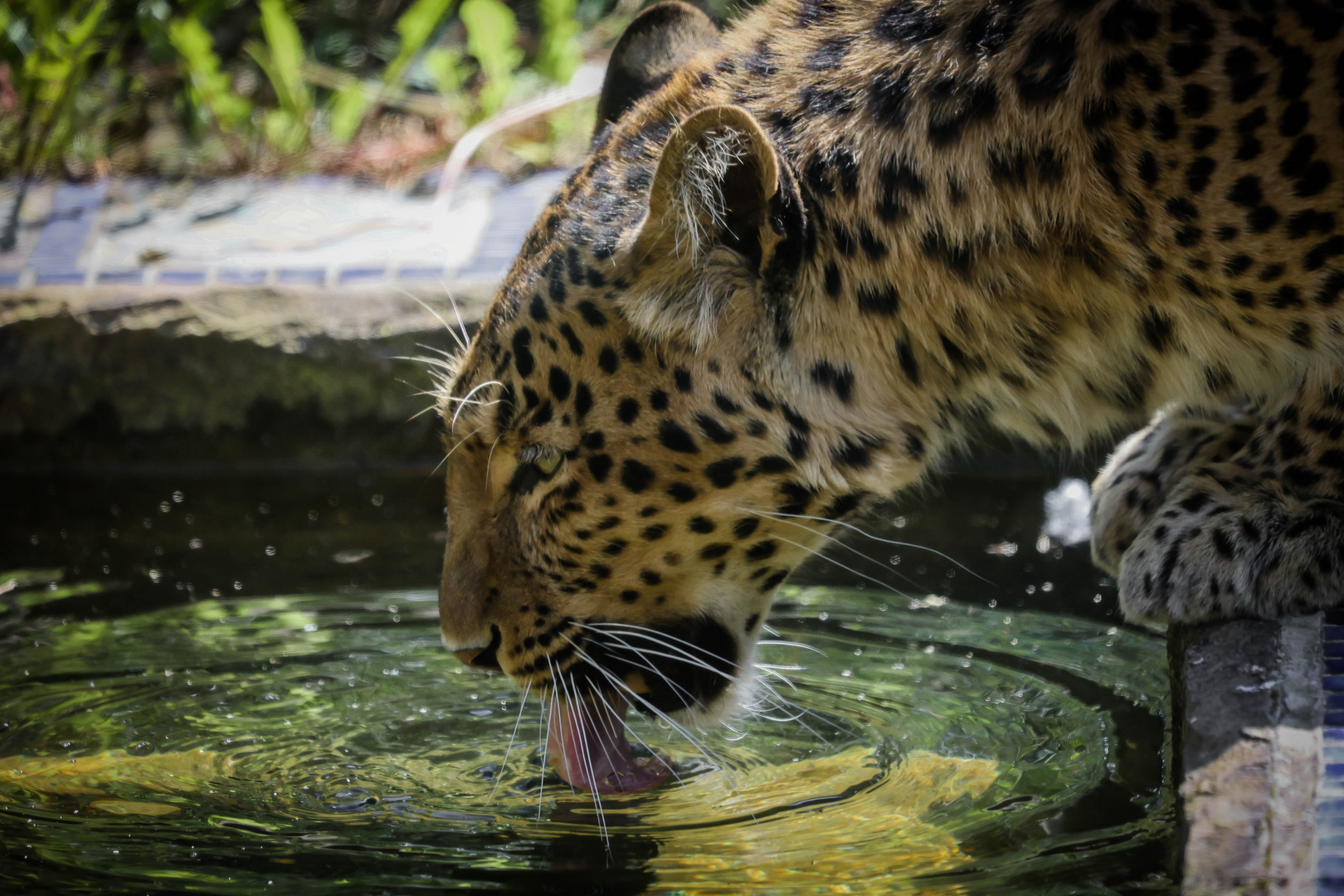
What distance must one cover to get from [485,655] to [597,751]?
33cm

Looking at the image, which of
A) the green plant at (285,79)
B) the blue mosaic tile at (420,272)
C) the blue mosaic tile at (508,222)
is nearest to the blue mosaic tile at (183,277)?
the blue mosaic tile at (420,272)

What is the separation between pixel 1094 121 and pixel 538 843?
68.5 inches

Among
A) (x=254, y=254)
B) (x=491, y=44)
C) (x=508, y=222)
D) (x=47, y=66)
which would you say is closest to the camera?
(x=254, y=254)

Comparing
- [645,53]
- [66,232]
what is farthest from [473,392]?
[66,232]

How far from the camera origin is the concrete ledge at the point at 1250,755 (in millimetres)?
1960

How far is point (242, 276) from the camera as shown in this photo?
6449mm

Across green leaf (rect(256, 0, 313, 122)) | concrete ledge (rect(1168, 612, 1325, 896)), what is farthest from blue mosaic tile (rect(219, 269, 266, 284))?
concrete ledge (rect(1168, 612, 1325, 896))

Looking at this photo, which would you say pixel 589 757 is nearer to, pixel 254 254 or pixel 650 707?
pixel 650 707

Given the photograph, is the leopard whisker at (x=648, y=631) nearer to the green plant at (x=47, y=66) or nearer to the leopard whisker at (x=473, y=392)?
the leopard whisker at (x=473, y=392)

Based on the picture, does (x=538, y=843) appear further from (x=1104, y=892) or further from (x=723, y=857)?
(x=1104, y=892)

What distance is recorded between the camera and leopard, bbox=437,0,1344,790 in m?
2.62

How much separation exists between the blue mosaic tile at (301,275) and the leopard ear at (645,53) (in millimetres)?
3131

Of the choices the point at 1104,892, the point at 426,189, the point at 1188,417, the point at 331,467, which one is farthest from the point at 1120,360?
the point at 426,189

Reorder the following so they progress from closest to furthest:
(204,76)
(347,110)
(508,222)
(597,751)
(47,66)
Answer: (597,751), (508,222), (47,66), (204,76), (347,110)
